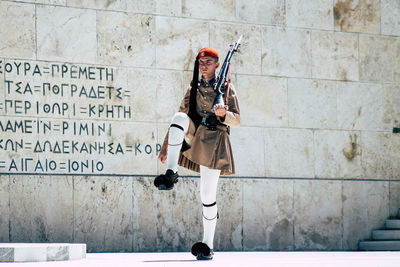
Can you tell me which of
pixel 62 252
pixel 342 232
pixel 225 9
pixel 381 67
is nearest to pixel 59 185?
pixel 62 252

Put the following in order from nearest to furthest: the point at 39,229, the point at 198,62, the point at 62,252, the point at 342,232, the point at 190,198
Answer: the point at 62,252 → the point at 198,62 → the point at 39,229 → the point at 190,198 → the point at 342,232

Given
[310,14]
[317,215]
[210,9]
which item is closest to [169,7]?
[210,9]

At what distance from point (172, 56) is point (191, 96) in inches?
134

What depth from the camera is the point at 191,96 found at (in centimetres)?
964

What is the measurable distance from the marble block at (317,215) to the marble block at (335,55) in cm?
180

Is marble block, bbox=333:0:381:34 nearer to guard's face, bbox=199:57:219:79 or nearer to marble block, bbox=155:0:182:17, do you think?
marble block, bbox=155:0:182:17

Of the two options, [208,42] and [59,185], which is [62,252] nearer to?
[59,185]

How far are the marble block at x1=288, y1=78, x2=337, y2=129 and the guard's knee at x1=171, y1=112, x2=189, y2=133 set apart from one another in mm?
4577

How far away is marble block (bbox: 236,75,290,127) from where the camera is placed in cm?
1335

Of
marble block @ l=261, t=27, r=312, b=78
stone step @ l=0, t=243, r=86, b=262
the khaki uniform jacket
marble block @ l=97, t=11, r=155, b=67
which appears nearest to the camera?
stone step @ l=0, t=243, r=86, b=262

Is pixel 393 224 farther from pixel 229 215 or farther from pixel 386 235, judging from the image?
pixel 229 215

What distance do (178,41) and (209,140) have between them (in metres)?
3.85

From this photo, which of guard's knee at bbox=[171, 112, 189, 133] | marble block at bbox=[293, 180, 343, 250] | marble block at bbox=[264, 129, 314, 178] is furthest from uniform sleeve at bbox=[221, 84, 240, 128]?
marble block at bbox=[293, 180, 343, 250]

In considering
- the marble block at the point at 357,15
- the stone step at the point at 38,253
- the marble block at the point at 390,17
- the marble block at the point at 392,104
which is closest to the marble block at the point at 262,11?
the marble block at the point at 357,15
